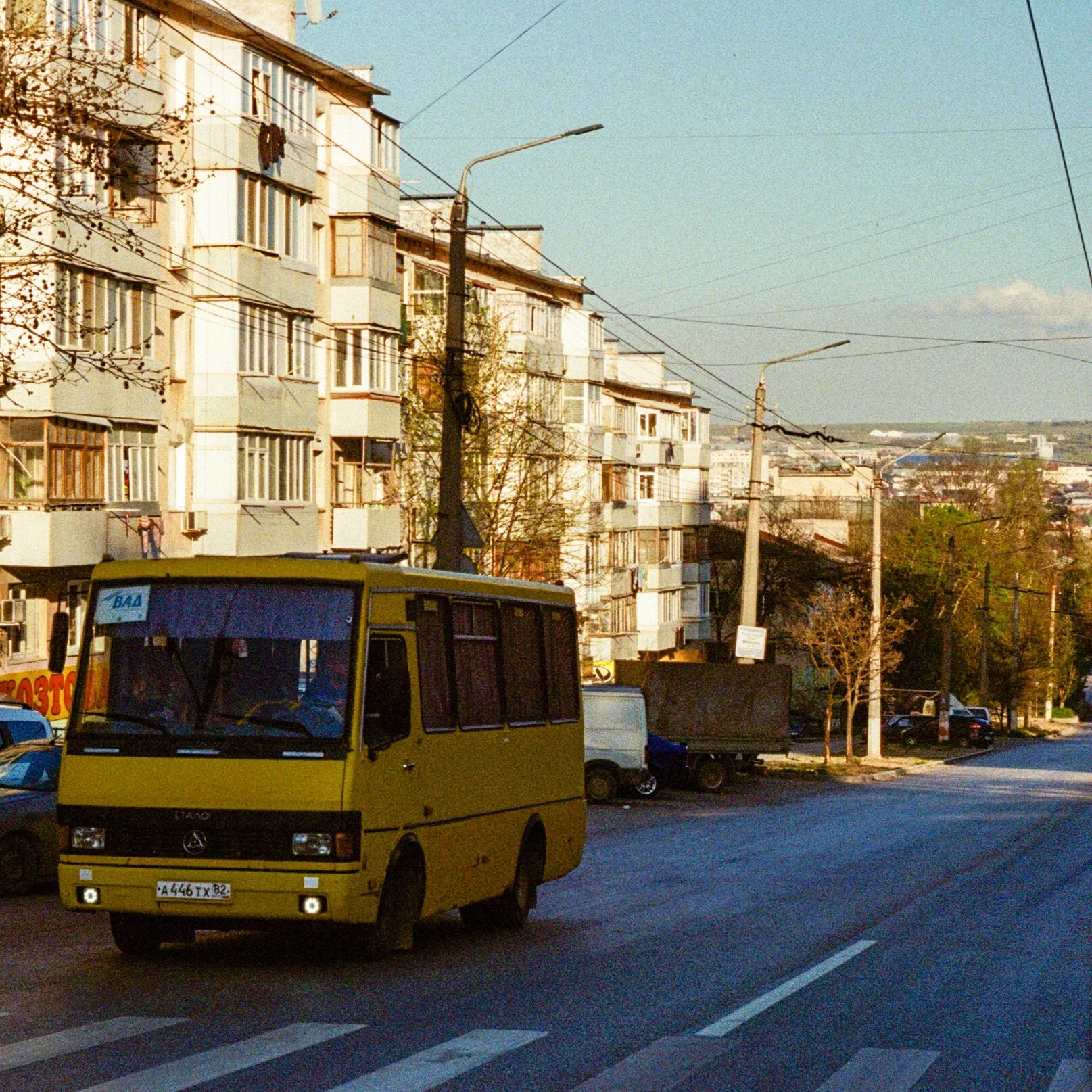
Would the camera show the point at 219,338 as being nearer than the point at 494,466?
Yes

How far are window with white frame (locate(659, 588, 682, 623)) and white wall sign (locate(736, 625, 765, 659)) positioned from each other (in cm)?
3744

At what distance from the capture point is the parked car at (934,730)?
7856 cm

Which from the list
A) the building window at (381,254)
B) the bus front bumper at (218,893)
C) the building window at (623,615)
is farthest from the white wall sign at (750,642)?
the bus front bumper at (218,893)

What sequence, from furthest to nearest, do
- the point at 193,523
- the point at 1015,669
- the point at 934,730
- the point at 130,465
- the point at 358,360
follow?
the point at 1015,669 → the point at 934,730 → the point at 358,360 → the point at 193,523 → the point at 130,465

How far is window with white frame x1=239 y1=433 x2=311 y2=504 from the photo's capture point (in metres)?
44.6

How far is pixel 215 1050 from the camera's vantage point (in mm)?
9422

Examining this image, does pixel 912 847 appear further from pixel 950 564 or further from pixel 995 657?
pixel 995 657

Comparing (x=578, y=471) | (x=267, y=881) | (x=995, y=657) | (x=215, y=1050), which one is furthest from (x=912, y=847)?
(x=995, y=657)

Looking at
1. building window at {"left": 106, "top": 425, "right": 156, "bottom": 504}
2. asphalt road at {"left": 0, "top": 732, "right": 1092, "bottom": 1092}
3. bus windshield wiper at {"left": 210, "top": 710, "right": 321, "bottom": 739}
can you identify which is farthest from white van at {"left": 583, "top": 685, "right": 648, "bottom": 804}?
bus windshield wiper at {"left": 210, "top": 710, "right": 321, "bottom": 739}

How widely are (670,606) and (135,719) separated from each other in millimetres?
73809

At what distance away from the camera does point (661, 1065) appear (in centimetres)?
930

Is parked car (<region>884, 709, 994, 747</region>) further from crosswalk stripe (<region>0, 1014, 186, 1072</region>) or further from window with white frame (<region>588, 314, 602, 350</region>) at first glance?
crosswalk stripe (<region>0, 1014, 186, 1072</region>)

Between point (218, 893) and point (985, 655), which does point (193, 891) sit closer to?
point (218, 893)

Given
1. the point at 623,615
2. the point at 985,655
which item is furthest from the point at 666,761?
the point at 985,655
